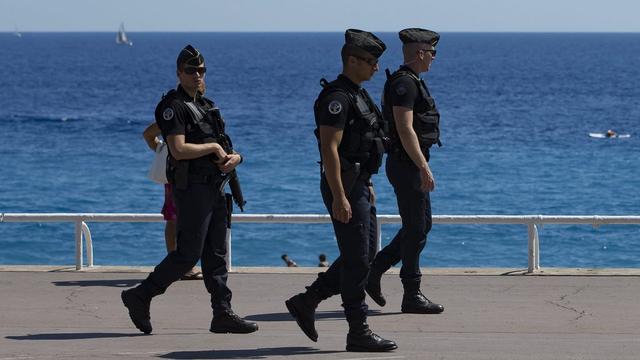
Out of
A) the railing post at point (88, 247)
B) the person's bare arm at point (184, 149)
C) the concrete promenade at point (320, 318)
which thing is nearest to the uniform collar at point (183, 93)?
the person's bare arm at point (184, 149)

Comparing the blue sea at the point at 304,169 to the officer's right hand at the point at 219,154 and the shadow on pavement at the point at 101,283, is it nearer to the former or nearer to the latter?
the shadow on pavement at the point at 101,283

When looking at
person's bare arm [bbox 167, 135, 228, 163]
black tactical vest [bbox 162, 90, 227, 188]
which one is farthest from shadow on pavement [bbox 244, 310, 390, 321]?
person's bare arm [bbox 167, 135, 228, 163]

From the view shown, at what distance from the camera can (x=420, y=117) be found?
9391 mm

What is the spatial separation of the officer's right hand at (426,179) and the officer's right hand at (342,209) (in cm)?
121

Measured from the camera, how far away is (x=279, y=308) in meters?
9.87

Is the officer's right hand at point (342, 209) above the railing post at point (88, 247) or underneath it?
above

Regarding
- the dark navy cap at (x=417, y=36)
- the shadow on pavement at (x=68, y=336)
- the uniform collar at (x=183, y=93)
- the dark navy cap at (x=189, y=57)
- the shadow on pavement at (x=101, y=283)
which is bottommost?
the shadow on pavement at (x=68, y=336)

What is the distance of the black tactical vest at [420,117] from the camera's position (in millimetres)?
9328

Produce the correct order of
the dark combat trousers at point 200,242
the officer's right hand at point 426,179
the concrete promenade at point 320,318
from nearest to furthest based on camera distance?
the concrete promenade at point 320,318 → the dark combat trousers at point 200,242 → the officer's right hand at point 426,179

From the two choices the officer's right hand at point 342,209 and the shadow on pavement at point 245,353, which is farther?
the shadow on pavement at point 245,353

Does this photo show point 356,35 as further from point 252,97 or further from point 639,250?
point 252,97

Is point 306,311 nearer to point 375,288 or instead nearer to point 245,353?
point 245,353

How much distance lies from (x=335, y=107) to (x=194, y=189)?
3.88ft

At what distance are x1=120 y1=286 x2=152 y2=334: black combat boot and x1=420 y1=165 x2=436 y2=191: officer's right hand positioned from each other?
6.44ft
